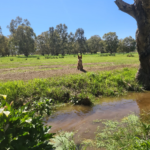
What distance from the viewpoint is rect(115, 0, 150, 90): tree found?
7.80 meters

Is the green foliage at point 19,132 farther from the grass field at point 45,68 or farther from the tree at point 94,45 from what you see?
A: the tree at point 94,45

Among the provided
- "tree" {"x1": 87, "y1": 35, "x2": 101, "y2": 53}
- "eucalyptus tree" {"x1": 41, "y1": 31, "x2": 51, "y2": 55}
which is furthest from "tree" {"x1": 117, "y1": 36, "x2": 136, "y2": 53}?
"eucalyptus tree" {"x1": 41, "y1": 31, "x2": 51, "y2": 55}

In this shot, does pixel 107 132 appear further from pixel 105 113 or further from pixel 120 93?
pixel 120 93

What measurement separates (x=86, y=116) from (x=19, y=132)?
3699mm

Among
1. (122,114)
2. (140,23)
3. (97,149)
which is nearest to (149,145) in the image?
(97,149)

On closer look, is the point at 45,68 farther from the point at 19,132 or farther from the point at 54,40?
the point at 54,40

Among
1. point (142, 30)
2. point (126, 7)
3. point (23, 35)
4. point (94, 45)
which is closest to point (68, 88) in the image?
point (142, 30)

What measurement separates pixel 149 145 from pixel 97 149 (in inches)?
52.7

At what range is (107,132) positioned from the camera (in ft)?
12.1

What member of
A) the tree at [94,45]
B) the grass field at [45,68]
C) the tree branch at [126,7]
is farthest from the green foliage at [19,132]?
the tree at [94,45]

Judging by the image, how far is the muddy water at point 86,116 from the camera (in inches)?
161

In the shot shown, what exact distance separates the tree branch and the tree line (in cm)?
4797

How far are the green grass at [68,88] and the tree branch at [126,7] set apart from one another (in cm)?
438

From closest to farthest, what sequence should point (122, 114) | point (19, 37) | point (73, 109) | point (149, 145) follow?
point (149, 145), point (122, 114), point (73, 109), point (19, 37)
